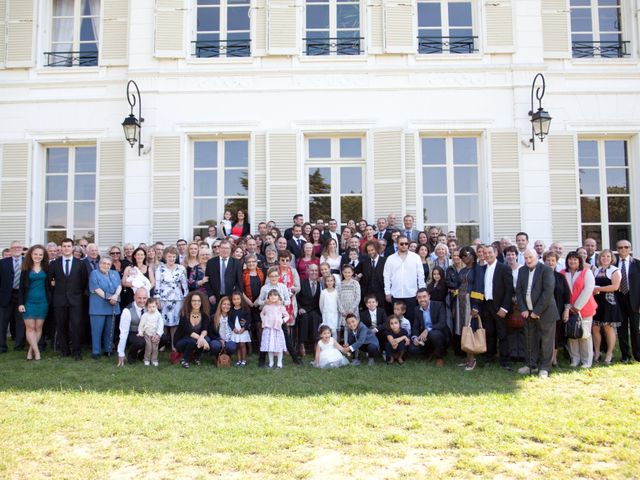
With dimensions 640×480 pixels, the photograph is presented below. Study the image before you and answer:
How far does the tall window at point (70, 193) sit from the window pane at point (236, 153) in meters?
2.66

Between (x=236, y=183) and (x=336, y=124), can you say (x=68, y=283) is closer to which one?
(x=236, y=183)

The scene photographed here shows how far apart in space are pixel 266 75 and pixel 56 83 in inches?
163

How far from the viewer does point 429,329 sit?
7117 mm

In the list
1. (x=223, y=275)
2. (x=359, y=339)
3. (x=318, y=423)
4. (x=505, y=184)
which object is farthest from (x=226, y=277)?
(x=505, y=184)

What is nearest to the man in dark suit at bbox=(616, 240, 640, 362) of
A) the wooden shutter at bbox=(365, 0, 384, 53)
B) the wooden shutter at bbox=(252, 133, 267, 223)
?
the wooden shutter at bbox=(365, 0, 384, 53)

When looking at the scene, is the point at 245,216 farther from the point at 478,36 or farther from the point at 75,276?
the point at 478,36

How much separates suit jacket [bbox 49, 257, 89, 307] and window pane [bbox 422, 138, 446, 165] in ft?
21.1

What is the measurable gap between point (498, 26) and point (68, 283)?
8.86 metres

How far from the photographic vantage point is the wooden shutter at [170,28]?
10.4 m

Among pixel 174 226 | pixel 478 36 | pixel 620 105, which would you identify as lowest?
pixel 174 226

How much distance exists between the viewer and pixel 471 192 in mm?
10367

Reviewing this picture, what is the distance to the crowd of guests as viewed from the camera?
6.81 meters

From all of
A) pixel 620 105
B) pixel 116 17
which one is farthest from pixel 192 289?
pixel 620 105

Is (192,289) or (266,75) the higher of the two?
(266,75)
